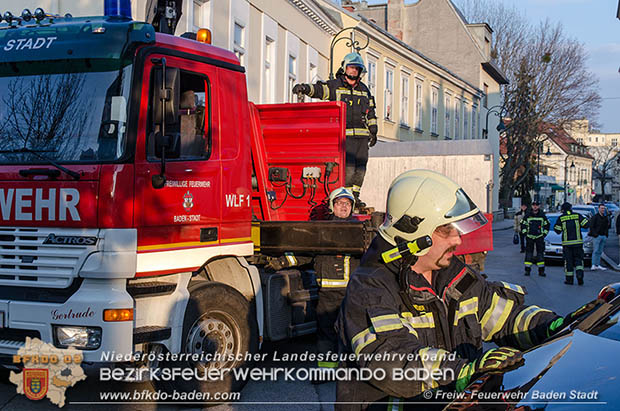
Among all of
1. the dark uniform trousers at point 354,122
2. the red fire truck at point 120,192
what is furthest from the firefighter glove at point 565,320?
the dark uniform trousers at point 354,122

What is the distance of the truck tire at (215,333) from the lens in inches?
203

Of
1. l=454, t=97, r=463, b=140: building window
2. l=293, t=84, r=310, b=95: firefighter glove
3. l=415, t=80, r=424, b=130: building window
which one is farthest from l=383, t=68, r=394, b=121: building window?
l=293, t=84, r=310, b=95: firefighter glove

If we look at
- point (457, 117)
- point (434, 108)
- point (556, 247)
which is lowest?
point (556, 247)

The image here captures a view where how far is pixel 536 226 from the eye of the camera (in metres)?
16.1

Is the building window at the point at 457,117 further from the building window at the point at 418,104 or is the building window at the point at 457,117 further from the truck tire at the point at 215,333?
the truck tire at the point at 215,333

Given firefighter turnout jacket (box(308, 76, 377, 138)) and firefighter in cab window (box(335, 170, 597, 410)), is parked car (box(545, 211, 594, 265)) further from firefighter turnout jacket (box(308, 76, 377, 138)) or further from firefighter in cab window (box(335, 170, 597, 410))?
firefighter in cab window (box(335, 170, 597, 410))

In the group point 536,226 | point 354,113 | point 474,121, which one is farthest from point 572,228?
point 474,121

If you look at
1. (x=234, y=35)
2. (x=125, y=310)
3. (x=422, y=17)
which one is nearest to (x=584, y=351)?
(x=125, y=310)

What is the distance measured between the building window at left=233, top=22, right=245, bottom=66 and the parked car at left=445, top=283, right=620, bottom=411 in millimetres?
15091

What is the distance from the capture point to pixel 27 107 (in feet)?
16.5

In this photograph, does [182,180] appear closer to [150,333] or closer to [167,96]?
[167,96]

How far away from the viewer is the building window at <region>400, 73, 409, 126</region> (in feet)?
108

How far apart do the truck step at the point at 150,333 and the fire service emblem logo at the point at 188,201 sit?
98cm

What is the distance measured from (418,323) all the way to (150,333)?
273cm
